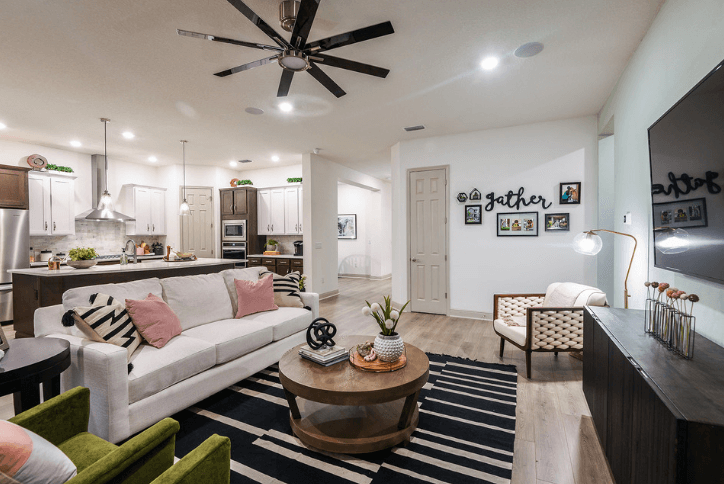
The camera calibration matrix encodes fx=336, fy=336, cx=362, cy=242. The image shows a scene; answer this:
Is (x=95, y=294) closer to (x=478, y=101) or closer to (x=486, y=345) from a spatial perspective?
(x=486, y=345)

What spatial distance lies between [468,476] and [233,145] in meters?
5.86

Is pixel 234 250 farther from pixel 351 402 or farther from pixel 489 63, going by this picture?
pixel 351 402

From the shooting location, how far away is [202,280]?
332 cm

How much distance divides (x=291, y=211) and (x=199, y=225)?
2166 millimetres

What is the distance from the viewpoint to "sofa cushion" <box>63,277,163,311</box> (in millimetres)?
2328

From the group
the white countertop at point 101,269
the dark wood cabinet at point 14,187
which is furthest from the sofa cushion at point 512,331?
the dark wood cabinet at point 14,187

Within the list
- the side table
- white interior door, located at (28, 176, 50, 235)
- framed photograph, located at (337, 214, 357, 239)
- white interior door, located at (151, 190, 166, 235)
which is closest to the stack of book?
the side table

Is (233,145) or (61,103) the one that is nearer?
(61,103)

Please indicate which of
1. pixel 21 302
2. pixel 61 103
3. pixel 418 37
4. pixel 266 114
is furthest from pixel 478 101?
pixel 21 302

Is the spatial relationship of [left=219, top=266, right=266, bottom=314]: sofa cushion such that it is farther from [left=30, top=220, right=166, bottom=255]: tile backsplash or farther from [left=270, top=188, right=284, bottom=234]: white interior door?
[left=30, top=220, right=166, bottom=255]: tile backsplash

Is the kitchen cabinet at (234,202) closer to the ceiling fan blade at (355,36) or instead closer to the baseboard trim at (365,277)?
the baseboard trim at (365,277)

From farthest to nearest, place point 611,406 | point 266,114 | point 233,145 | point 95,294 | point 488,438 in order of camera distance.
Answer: point 233,145 < point 266,114 < point 95,294 < point 488,438 < point 611,406

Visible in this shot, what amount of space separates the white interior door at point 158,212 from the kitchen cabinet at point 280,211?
2.11 metres

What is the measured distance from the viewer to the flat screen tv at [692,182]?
1413 mm
